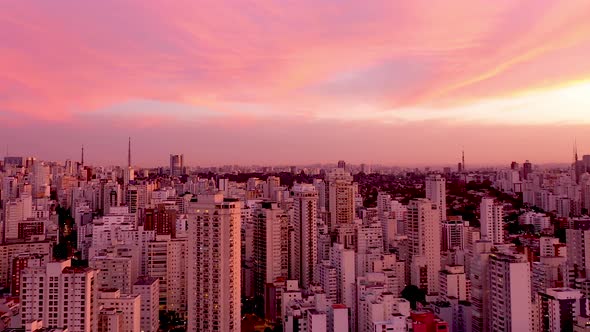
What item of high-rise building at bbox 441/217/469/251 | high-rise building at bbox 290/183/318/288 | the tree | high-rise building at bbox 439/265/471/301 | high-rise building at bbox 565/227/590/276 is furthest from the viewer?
high-rise building at bbox 441/217/469/251

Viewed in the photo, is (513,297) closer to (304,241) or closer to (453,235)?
(304,241)

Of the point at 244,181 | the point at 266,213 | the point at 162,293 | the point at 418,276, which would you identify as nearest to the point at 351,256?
the point at 418,276

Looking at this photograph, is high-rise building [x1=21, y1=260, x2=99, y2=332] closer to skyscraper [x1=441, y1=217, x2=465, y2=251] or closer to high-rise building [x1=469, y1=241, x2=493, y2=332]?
high-rise building [x1=469, y1=241, x2=493, y2=332]

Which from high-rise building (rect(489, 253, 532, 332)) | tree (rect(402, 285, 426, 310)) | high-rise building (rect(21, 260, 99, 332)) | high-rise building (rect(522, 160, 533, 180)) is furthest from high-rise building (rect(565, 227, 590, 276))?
high-rise building (rect(522, 160, 533, 180))

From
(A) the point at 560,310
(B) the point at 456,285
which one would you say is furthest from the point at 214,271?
(A) the point at 560,310

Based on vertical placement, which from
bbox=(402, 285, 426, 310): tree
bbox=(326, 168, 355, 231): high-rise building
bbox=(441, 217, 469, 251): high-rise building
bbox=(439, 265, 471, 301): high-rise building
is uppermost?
bbox=(326, 168, 355, 231): high-rise building

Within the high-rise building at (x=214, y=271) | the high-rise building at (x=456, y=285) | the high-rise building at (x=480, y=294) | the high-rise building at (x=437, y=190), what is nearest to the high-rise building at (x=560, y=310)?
the high-rise building at (x=480, y=294)

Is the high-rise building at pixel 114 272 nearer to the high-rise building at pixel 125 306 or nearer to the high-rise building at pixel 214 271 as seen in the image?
the high-rise building at pixel 125 306
